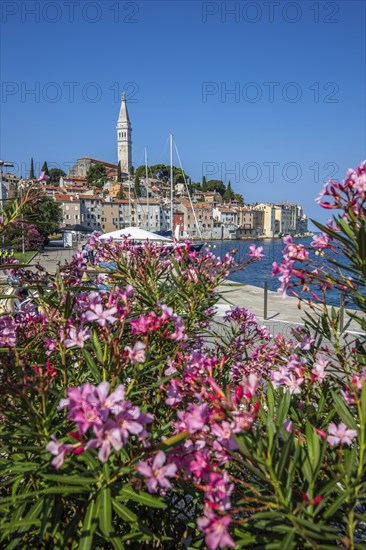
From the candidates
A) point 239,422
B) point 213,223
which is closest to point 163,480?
point 239,422

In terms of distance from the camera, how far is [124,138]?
138 m

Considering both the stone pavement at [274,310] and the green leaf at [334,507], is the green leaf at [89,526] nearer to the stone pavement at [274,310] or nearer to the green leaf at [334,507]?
the green leaf at [334,507]

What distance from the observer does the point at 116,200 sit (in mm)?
88562

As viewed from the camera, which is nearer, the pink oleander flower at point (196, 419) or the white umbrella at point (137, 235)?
the pink oleander flower at point (196, 419)

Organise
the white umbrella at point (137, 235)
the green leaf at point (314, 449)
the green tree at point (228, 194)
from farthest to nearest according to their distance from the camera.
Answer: the green tree at point (228, 194)
the white umbrella at point (137, 235)
the green leaf at point (314, 449)

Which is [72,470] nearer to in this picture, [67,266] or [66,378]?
[66,378]

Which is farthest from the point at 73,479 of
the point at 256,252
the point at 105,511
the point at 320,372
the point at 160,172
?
the point at 160,172

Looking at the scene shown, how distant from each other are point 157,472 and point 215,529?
0.51ft

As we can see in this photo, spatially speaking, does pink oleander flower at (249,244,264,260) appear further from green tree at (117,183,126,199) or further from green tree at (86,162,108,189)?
green tree at (86,162,108,189)

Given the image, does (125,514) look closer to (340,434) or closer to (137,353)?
(137,353)

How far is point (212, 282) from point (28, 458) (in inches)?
41.5

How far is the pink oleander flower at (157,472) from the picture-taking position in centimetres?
89

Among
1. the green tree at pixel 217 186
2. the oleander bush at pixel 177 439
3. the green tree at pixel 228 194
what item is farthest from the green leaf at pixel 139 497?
the green tree at pixel 217 186

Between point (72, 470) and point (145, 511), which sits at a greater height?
point (72, 470)
